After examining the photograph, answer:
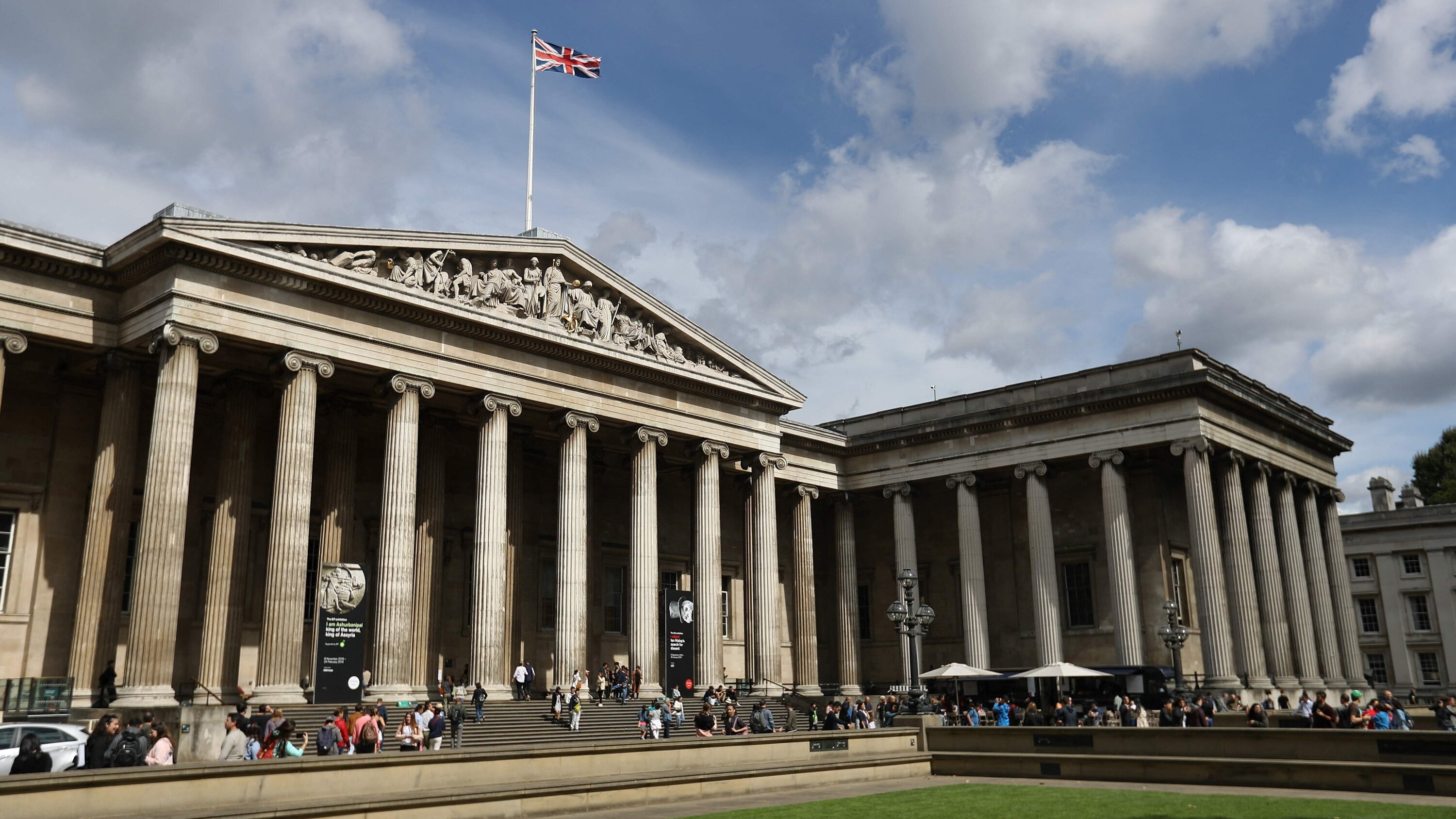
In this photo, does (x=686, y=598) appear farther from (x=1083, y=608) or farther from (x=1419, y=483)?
(x=1419, y=483)

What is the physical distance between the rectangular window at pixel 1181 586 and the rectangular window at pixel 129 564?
3292cm

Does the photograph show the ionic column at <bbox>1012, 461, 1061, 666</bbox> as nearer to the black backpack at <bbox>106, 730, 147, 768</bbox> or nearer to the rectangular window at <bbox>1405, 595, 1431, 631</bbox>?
the rectangular window at <bbox>1405, 595, 1431, 631</bbox>

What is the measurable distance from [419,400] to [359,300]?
346cm

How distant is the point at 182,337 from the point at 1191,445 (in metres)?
29.6

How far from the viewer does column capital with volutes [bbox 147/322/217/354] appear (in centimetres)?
2489

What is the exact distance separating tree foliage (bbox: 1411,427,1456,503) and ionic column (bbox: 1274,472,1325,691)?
33275mm

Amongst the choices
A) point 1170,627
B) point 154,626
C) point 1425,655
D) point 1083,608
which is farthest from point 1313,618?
point 154,626

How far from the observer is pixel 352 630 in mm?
26172

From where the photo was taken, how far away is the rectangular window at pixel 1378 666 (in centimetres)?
5800

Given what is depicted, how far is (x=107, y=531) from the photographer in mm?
25906

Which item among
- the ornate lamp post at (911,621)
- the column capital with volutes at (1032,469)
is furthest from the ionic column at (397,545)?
the column capital with volutes at (1032,469)

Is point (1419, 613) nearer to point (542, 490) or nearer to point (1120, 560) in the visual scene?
point (1120, 560)

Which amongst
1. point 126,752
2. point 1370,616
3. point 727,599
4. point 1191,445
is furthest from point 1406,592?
point 126,752

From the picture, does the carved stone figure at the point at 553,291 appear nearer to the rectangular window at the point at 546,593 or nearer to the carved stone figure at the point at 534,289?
the carved stone figure at the point at 534,289
